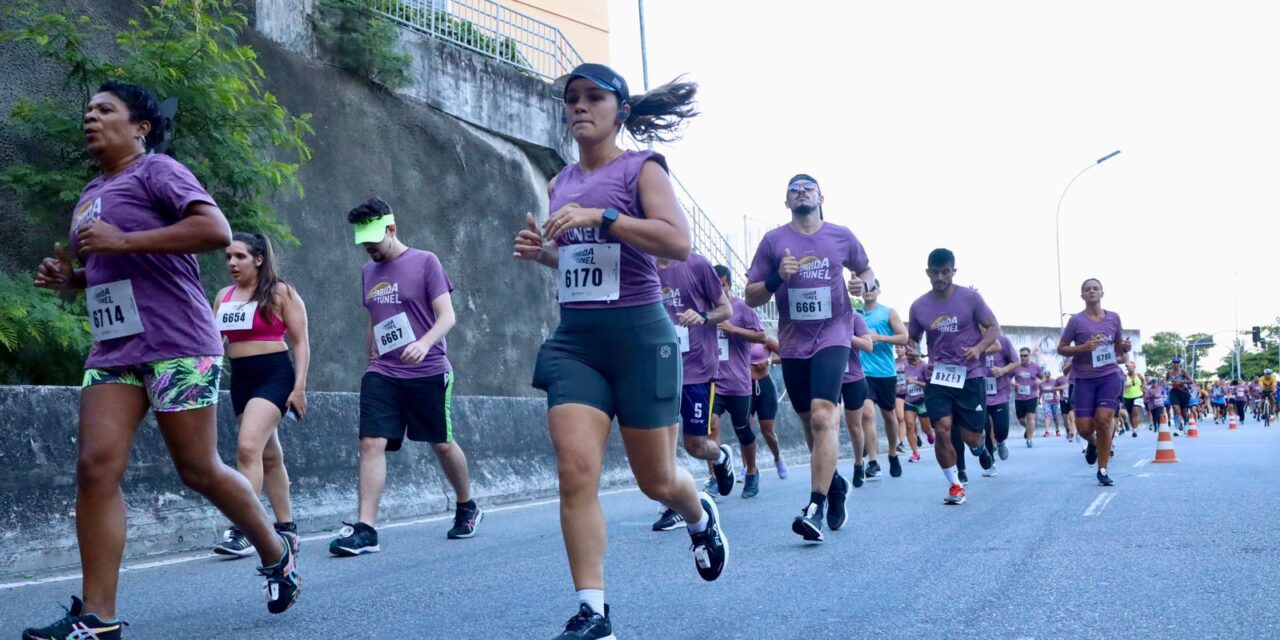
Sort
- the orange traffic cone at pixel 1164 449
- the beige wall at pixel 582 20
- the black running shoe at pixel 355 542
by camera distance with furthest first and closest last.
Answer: the beige wall at pixel 582 20 → the orange traffic cone at pixel 1164 449 → the black running shoe at pixel 355 542

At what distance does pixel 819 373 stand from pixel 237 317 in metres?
3.53

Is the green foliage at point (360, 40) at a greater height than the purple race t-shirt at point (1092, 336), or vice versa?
the green foliage at point (360, 40)

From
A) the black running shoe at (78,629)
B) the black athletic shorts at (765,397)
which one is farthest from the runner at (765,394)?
the black running shoe at (78,629)

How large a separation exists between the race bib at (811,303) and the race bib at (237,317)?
3351mm

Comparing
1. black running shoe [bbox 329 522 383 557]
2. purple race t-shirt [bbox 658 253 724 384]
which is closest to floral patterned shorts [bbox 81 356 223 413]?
black running shoe [bbox 329 522 383 557]

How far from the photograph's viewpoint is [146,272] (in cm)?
443

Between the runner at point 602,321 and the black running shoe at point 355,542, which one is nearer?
the runner at point 602,321

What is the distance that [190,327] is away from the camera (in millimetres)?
4480

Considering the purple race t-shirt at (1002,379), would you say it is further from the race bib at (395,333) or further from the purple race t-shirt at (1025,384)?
the race bib at (395,333)

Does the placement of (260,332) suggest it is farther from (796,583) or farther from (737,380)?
(737,380)

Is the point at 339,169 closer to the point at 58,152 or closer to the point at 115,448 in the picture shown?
the point at 58,152

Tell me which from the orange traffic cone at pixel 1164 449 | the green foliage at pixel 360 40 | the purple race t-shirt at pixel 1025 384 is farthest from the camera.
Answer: the purple race t-shirt at pixel 1025 384

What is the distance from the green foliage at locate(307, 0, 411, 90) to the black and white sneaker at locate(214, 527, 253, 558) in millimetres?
10461

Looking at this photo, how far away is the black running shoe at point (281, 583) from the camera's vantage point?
4961 mm
